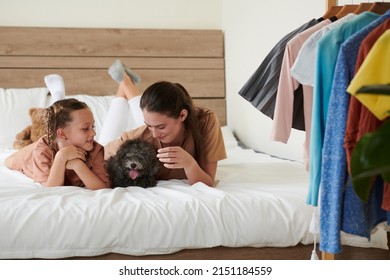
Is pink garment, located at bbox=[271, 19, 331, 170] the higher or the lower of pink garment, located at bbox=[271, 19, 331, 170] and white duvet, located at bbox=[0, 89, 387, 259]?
the higher

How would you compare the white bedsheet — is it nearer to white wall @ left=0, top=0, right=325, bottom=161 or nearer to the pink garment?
the pink garment

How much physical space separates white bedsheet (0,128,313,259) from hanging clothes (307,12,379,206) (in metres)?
0.26

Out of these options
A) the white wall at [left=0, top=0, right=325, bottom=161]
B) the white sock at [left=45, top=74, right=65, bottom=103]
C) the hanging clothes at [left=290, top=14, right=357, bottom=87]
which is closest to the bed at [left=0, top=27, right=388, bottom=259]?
the hanging clothes at [left=290, top=14, right=357, bottom=87]

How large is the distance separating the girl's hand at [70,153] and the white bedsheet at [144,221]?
0.15m

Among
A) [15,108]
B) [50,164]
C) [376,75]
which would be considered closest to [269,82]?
[376,75]

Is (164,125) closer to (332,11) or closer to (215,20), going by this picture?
(332,11)

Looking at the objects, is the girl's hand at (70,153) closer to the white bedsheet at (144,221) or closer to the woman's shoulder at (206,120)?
the white bedsheet at (144,221)

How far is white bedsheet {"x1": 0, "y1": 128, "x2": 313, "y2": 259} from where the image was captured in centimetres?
137

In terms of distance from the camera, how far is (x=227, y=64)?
3623 millimetres

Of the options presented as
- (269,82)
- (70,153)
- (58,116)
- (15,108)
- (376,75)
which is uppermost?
(376,75)

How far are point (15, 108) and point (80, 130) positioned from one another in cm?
137

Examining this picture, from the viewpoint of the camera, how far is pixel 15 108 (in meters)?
3.00

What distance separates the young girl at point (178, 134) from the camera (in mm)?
1754
